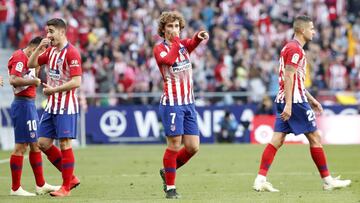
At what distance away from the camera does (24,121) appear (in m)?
14.0

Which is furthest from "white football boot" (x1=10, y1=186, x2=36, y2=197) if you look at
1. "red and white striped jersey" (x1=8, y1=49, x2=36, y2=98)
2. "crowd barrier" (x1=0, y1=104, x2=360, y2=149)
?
"crowd barrier" (x1=0, y1=104, x2=360, y2=149)

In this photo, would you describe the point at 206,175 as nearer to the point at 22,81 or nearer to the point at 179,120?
the point at 179,120

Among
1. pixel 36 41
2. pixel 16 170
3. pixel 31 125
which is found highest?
pixel 36 41

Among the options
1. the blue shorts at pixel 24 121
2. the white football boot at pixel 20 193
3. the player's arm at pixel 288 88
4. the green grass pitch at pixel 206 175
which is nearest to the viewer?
the green grass pitch at pixel 206 175

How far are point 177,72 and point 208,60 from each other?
1749cm

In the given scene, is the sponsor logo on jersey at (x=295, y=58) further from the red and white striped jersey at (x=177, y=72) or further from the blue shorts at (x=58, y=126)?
the blue shorts at (x=58, y=126)

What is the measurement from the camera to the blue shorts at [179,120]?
13.0 metres

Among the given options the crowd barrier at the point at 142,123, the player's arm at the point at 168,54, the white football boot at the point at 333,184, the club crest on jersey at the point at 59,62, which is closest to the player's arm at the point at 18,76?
the club crest on jersey at the point at 59,62

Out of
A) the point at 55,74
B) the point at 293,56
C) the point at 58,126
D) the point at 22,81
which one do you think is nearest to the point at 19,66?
the point at 22,81

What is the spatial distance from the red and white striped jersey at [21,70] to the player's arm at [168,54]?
2.03m

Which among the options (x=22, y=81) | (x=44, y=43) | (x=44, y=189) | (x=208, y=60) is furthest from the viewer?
(x=208, y=60)

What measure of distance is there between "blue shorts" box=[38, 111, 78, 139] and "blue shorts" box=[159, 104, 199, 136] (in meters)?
1.23

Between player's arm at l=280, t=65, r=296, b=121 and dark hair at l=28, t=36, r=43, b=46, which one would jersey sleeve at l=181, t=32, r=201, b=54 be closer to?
player's arm at l=280, t=65, r=296, b=121

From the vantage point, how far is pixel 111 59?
102 feet
